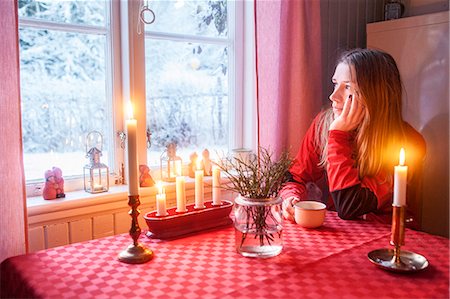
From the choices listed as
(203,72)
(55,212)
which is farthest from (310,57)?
(55,212)

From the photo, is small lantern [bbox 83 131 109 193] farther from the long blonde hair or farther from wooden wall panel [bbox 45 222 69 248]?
the long blonde hair

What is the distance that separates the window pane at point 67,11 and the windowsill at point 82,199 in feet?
2.30

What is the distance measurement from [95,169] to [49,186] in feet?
0.70

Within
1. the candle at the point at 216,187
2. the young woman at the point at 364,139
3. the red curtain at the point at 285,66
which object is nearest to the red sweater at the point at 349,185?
the young woman at the point at 364,139

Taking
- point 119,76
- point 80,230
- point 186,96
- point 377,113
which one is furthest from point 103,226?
point 377,113

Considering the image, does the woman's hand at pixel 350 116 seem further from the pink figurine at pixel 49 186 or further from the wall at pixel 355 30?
the pink figurine at pixel 49 186

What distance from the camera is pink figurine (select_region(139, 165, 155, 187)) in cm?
191

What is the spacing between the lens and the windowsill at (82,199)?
159cm

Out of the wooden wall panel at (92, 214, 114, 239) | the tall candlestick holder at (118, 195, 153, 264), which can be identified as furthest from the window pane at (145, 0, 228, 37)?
the tall candlestick holder at (118, 195, 153, 264)

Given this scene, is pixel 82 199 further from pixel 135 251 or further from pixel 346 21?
pixel 346 21

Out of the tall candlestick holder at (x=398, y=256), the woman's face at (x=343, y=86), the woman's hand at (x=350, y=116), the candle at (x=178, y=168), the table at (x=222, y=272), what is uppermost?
the woman's face at (x=343, y=86)

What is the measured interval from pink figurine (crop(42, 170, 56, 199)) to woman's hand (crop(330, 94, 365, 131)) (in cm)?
106

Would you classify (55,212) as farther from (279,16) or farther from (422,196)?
(422,196)

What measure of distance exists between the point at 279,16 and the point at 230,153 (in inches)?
28.8
